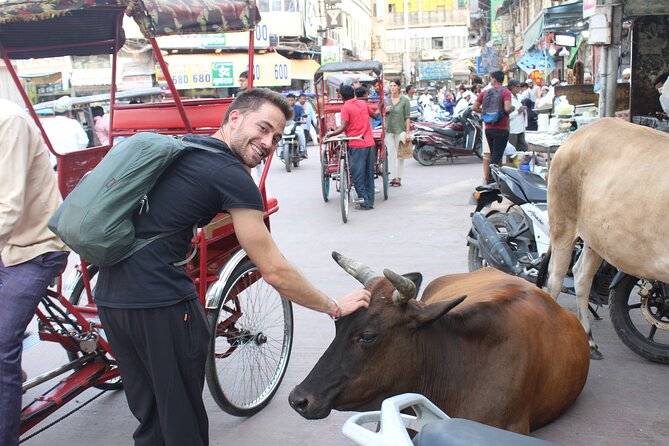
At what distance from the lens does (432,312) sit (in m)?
2.94

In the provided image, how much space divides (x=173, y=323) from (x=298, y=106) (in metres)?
18.4

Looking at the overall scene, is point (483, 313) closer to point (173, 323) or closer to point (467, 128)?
point (173, 323)

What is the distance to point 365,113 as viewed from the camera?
10430mm

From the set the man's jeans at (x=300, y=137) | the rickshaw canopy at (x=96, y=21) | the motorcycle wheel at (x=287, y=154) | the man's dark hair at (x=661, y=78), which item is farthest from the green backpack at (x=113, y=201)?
the man's jeans at (x=300, y=137)

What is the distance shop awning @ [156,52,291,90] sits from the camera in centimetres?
3017

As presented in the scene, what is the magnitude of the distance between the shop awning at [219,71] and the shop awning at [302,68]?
13.7ft

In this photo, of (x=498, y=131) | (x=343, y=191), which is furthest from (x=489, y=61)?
(x=343, y=191)

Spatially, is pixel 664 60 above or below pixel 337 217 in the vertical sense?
above

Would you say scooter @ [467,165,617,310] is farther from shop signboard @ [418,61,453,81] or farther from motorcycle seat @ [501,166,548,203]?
shop signboard @ [418,61,453,81]

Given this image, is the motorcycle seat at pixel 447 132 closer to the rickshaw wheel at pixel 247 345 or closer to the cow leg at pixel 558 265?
the cow leg at pixel 558 265

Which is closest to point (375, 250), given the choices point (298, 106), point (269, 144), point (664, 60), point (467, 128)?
point (664, 60)

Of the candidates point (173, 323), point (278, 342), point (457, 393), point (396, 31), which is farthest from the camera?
point (396, 31)

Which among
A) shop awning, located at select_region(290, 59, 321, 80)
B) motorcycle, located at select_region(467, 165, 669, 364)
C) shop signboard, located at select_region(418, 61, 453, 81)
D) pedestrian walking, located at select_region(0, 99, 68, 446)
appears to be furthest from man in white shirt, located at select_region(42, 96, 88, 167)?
shop signboard, located at select_region(418, 61, 453, 81)

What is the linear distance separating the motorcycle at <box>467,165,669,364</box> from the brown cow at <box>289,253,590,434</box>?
1.31 meters
